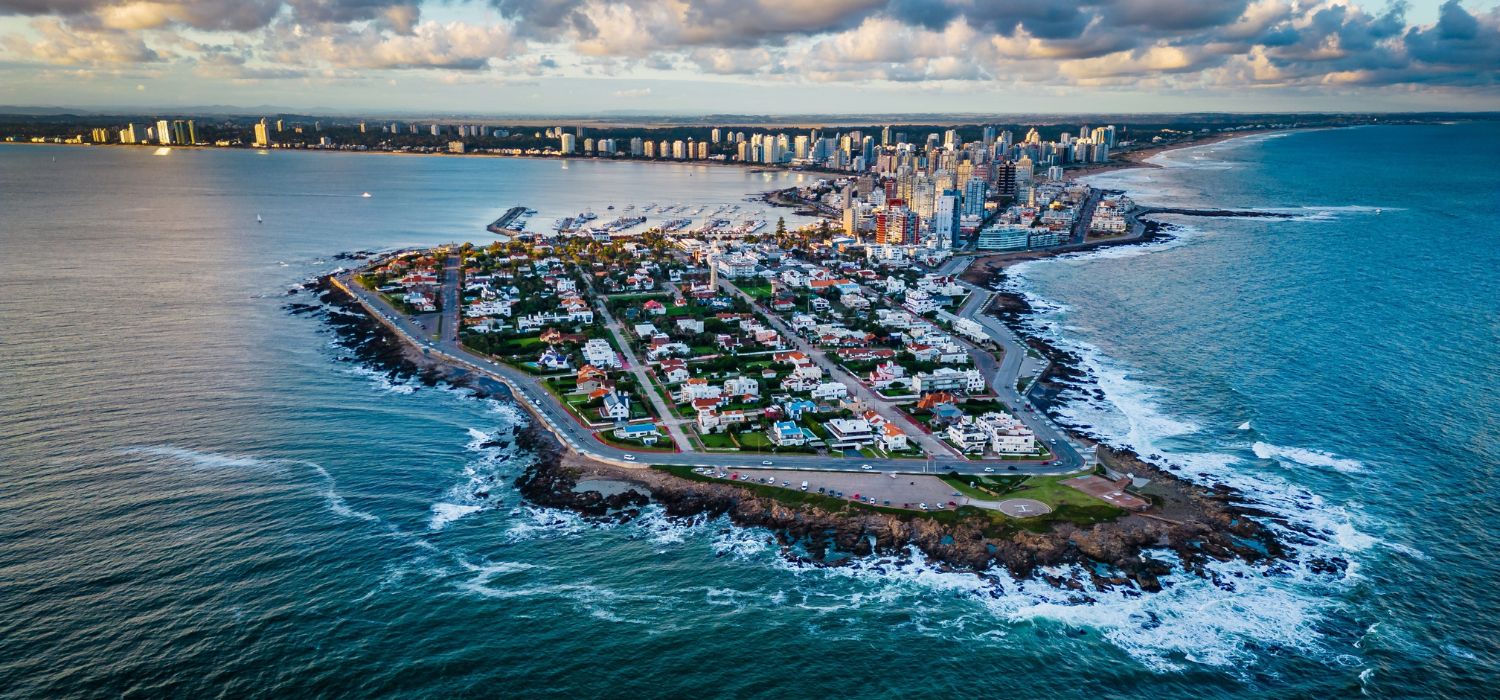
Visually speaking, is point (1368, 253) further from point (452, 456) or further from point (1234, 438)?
point (452, 456)

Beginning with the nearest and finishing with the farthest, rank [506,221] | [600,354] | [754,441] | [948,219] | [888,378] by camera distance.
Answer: [754,441] → [888,378] → [600,354] → [948,219] → [506,221]

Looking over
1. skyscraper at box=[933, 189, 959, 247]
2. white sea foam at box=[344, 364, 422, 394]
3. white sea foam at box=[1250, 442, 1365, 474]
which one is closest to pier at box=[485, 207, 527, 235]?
skyscraper at box=[933, 189, 959, 247]

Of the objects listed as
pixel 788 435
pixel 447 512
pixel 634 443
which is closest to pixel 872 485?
pixel 788 435

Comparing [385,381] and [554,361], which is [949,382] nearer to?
[554,361]

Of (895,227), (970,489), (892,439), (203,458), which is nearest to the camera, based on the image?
(970,489)

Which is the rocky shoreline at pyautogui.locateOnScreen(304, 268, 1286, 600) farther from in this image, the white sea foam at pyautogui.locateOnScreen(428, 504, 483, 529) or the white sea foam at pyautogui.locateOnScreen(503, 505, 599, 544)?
the white sea foam at pyautogui.locateOnScreen(428, 504, 483, 529)

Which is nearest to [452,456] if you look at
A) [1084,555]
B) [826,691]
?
[826,691]

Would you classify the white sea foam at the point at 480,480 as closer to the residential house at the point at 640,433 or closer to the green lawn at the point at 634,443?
the green lawn at the point at 634,443
